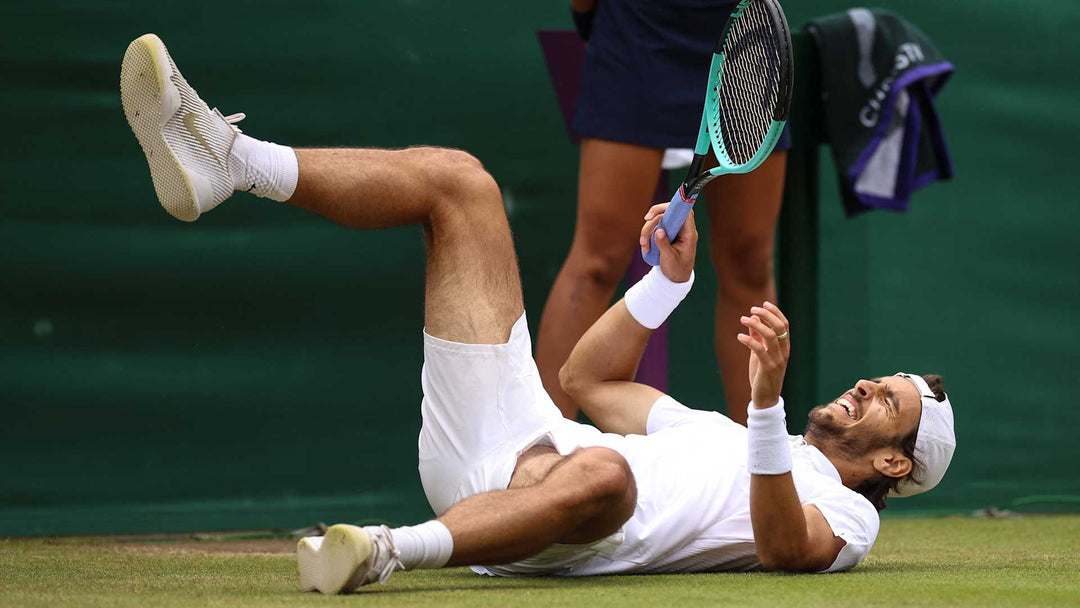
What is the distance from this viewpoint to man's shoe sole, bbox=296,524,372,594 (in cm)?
198

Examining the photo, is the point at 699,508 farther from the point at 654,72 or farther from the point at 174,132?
the point at 654,72

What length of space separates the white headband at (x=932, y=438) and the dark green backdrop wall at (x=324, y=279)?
121 cm

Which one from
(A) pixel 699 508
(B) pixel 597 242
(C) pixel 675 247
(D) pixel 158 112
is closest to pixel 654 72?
(B) pixel 597 242

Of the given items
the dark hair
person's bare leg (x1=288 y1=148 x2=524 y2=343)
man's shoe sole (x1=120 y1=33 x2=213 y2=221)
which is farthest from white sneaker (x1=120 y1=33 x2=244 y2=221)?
the dark hair

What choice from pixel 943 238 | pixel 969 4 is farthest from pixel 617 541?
pixel 969 4

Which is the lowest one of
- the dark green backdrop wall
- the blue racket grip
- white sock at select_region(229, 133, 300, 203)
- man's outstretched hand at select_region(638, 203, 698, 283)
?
the dark green backdrop wall

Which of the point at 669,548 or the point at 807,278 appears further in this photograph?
the point at 807,278

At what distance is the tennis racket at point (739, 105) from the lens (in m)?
2.44

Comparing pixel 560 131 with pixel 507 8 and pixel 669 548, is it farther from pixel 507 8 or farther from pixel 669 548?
pixel 669 548

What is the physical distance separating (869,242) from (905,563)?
65.1 inches

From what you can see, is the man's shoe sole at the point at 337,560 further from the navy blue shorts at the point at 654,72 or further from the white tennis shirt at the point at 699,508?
the navy blue shorts at the point at 654,72

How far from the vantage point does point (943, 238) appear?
4.29m

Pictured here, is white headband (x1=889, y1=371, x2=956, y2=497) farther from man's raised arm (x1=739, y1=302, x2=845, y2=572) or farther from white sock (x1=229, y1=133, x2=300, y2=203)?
white sock (x1=229, y1=133, x2=300, y2=203)

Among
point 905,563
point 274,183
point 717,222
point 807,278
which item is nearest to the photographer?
point 274,183
